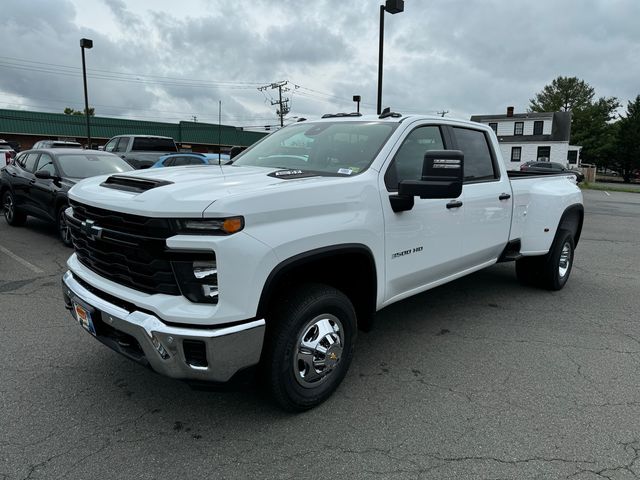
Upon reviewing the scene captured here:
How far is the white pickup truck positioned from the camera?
249 centimetres

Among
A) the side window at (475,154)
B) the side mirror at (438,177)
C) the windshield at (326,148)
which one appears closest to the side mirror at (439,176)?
the side mirror at (438,177)

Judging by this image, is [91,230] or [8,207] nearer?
[91,230]

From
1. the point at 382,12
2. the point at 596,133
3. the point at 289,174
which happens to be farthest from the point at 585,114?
the point at 289,174

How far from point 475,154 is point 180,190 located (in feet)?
9.89

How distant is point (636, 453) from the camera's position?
2723 millimetres

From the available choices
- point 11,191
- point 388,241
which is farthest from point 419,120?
point 11,191

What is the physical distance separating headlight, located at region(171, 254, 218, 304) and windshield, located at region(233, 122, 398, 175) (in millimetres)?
1281

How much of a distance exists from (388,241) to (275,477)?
1633 millimetres

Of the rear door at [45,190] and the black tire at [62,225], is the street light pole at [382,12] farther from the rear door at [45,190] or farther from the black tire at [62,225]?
the black tire at [62,225]

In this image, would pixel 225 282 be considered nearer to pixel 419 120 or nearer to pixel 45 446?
pixel 45 446

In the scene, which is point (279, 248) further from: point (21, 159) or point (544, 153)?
point (544, 153)

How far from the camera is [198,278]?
2498 mm

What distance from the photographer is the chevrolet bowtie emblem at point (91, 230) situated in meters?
2.89

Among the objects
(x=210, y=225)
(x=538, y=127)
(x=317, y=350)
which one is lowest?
(x=317, y=350)
